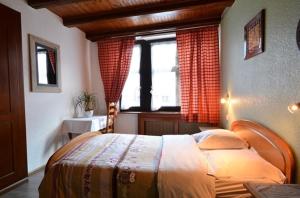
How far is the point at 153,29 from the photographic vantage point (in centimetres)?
390

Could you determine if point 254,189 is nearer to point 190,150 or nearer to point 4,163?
point 190,150

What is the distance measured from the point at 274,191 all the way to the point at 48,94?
3.24 m

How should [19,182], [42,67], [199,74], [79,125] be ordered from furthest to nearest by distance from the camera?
[199,74]
[79,125]
[42,67]
[19,182]

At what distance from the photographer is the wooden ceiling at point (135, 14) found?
300 cm

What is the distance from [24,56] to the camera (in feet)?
9.05

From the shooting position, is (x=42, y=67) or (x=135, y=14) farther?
(x=135, y=14)

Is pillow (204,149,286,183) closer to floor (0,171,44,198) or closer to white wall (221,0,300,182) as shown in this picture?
white wall (221,0,300,182)

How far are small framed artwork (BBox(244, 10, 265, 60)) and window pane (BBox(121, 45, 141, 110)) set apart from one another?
243 centimetres

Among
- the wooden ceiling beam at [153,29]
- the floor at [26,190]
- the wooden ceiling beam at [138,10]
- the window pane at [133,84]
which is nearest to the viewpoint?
the floor at [26,190]


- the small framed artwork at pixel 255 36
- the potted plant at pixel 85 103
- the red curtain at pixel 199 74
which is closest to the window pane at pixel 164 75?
the red curtain at pixel 199 74

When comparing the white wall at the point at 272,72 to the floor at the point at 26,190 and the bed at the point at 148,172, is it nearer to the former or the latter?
the bed at the point at 148,172

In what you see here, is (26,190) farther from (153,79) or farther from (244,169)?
(153,79)

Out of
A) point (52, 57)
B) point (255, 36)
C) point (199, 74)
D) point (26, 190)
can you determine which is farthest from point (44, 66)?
point (255, 36)

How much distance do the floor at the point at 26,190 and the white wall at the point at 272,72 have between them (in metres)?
2.68
